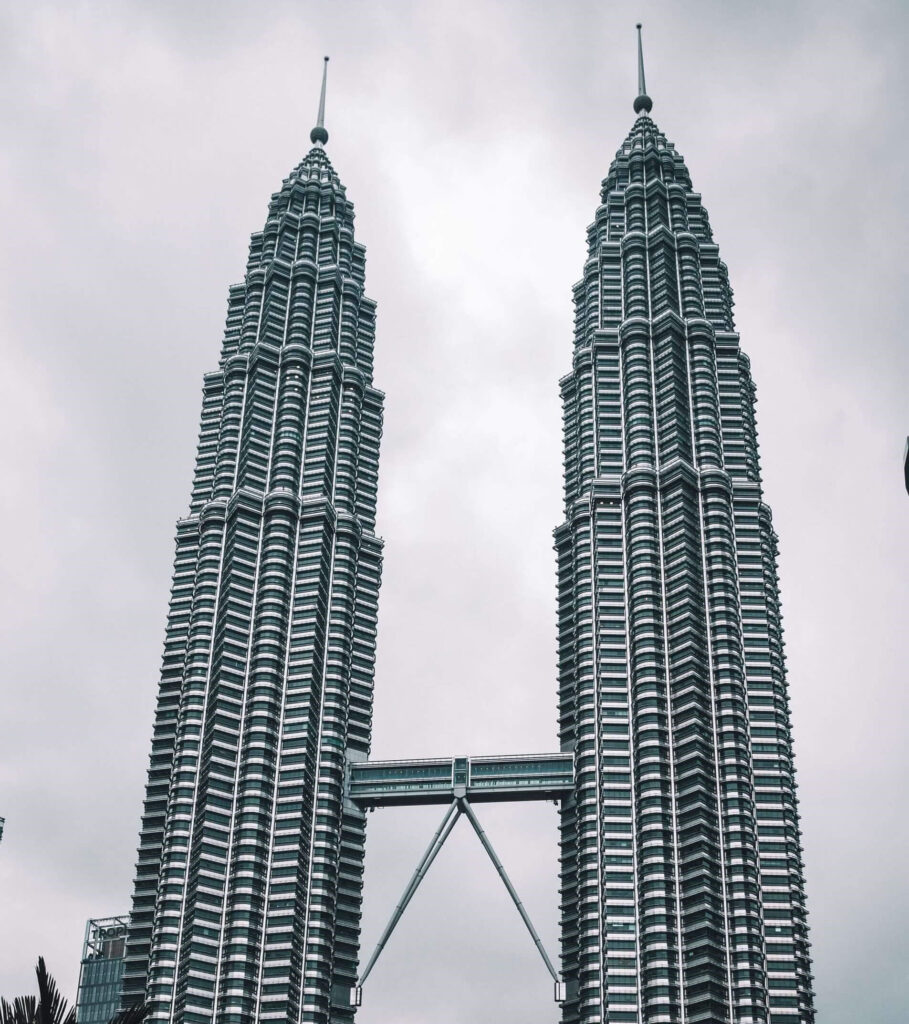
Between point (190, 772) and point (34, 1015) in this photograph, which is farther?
point (190, 772)

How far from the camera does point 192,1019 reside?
17562 cm

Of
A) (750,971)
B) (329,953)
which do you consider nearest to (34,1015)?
(750,971)

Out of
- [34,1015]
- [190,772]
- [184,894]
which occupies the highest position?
[190,772]

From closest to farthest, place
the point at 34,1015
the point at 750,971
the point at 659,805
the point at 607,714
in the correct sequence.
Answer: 1. the point at 34,1015
2. the point at 750,971
3. the point at 659,805
4. the point at 607,714

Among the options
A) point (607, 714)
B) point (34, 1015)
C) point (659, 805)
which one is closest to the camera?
point (34, 1015)

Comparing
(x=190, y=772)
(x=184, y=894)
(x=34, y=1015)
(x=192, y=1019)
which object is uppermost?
(x=190, y=772)

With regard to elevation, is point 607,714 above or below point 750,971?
above

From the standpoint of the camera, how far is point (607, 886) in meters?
182

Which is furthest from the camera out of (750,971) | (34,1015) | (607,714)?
(607,714)

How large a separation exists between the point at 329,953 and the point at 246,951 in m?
13.0

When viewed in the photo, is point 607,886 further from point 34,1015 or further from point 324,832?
point 34,1015

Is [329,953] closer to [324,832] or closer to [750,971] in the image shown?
[324,832]

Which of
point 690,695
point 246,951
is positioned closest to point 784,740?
point 690,695

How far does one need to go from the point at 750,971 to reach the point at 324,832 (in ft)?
197
